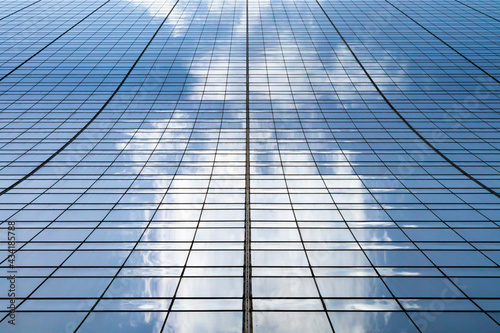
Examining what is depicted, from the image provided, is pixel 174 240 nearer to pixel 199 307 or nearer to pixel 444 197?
pixel 199 307

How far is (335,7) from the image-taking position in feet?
154

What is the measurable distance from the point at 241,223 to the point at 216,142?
29.1 ft

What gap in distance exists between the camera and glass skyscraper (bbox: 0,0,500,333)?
41.8 feet

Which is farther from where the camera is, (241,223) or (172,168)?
(172,168)

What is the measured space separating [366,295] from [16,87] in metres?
33.8

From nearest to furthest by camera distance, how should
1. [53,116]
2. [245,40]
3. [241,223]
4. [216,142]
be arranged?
1. [241,223]
2. [216,142]
3. [53,116]
4. [245,40]

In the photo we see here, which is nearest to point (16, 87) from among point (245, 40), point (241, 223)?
point (245, 40)

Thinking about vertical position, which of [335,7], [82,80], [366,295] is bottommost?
[366,295]

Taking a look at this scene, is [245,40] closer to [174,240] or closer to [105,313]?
[174,240]

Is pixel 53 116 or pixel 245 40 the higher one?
pixel 245 40

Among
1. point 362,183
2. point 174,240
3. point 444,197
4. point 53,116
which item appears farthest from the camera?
point 53,116

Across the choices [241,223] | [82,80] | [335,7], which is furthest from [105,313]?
[335,7]

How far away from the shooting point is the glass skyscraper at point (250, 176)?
12.8 m

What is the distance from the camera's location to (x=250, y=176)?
20688 millimetres
